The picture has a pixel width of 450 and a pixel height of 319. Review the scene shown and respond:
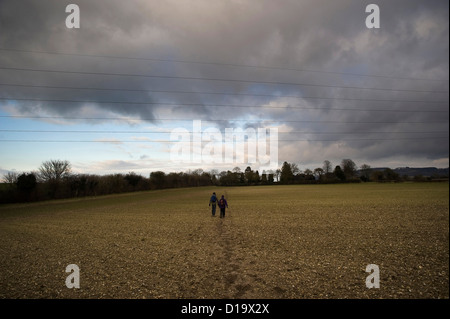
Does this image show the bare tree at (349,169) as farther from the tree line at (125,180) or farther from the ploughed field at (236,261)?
the ploughed field at (236,261)

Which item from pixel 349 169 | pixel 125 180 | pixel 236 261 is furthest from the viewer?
pixel 349 169

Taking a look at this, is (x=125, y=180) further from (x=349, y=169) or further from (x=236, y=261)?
(x=349, y=169)

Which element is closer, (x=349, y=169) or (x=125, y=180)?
(x=125, y=180)

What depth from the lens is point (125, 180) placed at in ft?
281

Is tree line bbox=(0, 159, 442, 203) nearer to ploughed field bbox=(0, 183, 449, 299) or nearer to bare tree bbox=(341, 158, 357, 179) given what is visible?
bare tree bbox=(341, 158, 357, 179)

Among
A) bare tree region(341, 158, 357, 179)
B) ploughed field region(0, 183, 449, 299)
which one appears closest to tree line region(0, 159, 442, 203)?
bare tree region(341, 158, 357, 179)

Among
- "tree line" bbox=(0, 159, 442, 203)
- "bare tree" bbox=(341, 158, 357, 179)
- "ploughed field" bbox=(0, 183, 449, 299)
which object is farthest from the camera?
"bare tree" bbox=(341, 158, 357, 179)

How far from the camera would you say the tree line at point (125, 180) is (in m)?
44.4

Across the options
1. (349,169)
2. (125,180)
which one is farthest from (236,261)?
(349,169)

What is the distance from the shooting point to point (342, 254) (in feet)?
31.3

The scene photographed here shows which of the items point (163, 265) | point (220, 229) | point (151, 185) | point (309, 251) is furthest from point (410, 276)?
point (151, 185)

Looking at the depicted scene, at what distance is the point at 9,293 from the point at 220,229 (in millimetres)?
11667

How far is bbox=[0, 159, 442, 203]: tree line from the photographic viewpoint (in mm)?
44375

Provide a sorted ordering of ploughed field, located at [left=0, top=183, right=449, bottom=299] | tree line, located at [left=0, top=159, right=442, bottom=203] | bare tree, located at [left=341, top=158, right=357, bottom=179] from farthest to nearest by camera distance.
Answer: bare tree, located at [left=341, top=158, right=357, bottom=179]
tree line, located at [left=0, top=159, right=442, bottom=203]
ploughed field, located at [left=0, top=183, right=449, bottom=299]
